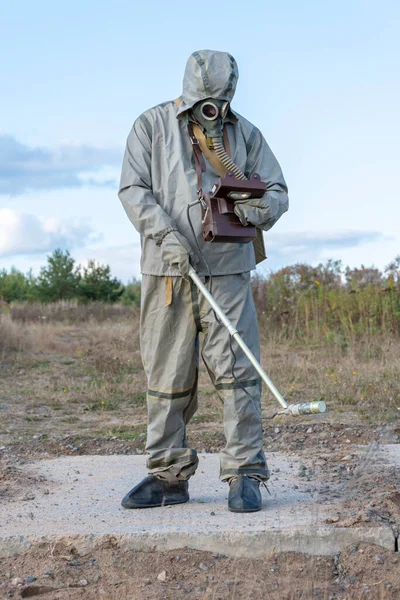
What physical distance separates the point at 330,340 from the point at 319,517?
7431mm

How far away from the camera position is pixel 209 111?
3799mm

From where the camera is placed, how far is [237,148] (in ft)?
12.9

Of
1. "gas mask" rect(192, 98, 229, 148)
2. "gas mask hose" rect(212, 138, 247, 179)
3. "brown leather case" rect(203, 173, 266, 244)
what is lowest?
"brown leather case" rect(203, 173, 266, 244)

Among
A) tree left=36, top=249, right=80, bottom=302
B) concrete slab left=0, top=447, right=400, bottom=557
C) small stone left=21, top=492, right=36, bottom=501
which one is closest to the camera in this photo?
concrete slab left=0, top=447, right=400, bottom=557

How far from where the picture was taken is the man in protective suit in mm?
3803

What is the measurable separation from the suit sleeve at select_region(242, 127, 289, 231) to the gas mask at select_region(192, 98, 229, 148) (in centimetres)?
26

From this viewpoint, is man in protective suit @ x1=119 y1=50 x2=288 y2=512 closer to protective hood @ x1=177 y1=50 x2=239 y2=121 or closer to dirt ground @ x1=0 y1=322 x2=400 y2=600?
protective hood @ x1=177 y1=50 x2=239 y2=121

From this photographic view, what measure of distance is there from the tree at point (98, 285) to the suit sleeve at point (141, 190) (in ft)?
68.7

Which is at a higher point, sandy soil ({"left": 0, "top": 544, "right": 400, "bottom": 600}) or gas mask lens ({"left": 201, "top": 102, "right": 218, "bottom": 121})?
gas mask lens ({"left": 201, "top": 102, "right": 218, "bottom": 121})

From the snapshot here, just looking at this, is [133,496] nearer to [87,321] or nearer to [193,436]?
[193,436]

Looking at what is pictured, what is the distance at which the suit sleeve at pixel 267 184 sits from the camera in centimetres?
370

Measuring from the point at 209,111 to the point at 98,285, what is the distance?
21.6 metres

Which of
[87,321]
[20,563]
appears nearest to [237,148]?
[20,563]

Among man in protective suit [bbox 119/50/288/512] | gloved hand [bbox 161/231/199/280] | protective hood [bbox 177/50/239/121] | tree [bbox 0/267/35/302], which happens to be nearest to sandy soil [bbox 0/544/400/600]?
A: man in protective suit [bbox 119/50/288/512]
